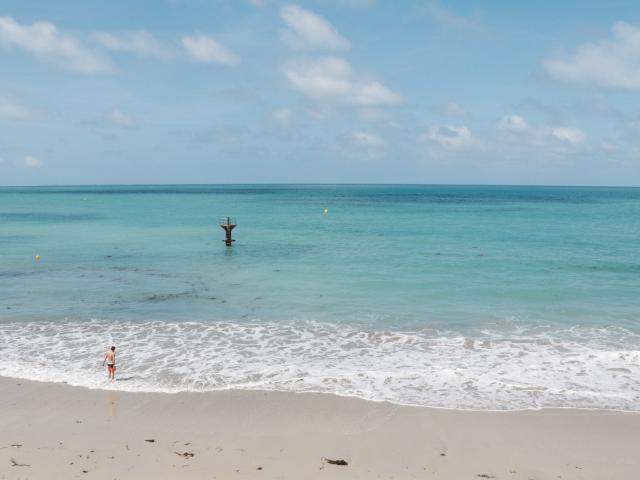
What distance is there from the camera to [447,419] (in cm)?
1334

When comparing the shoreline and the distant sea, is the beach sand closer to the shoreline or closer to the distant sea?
the shoreline

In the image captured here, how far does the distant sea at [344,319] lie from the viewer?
16000mm

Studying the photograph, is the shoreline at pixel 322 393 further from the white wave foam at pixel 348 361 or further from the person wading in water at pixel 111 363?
the person wading in water at pixel 111 363

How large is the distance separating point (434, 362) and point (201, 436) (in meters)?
8.33

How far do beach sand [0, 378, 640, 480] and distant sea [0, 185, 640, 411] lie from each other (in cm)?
101

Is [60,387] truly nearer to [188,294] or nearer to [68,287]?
[188,294]

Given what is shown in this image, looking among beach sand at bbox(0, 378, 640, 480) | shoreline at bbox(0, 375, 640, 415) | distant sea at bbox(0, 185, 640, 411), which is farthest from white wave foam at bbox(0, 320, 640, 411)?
beach sand at bbox(0, 378, 640, 480)

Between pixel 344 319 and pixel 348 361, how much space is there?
509 centimetres

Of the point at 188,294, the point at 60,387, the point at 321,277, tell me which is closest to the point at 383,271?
the point at 321,277

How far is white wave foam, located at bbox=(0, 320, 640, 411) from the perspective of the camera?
597 inches

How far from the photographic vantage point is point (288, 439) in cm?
1231

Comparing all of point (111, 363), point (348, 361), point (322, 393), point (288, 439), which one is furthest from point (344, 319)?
point (288, 439)

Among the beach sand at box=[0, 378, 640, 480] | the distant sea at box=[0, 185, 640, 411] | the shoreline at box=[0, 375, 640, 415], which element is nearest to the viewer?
the beach sand at box=[0, 378, 640, 480]

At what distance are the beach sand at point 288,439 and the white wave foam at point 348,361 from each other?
91 centimetres
